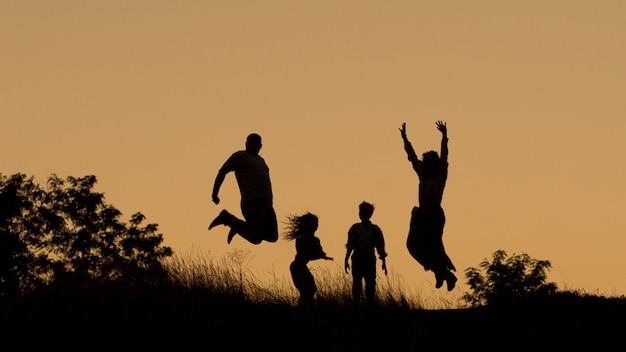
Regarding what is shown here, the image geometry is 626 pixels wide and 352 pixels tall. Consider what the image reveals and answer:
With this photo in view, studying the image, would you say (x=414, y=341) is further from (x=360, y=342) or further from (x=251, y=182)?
(x=251, y=182)

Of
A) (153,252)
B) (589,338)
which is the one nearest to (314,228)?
(589,338)

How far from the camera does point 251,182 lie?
20.8m

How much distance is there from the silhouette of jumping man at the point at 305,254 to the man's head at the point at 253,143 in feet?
3.70

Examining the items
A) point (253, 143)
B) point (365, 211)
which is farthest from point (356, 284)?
point (253, 143)

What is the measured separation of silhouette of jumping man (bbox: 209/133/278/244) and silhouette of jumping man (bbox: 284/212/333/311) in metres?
0.33

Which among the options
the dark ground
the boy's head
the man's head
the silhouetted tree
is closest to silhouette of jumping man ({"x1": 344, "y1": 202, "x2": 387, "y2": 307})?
the boy's head

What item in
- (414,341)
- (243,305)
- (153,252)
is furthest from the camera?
(153,252)

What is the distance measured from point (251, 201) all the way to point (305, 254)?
1.09 meters

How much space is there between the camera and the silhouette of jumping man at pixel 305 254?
20.4 meters

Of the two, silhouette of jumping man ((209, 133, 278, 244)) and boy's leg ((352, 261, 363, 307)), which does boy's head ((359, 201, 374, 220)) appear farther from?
silhouette of jumping man ((209, 133, 278, 244))

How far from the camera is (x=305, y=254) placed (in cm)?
2055

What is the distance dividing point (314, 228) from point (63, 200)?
2704cm

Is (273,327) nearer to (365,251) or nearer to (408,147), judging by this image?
(365,251)

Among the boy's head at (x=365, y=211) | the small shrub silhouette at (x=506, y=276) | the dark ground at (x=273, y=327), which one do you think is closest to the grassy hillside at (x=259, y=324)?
the dark ground at (x=273, y=327)
